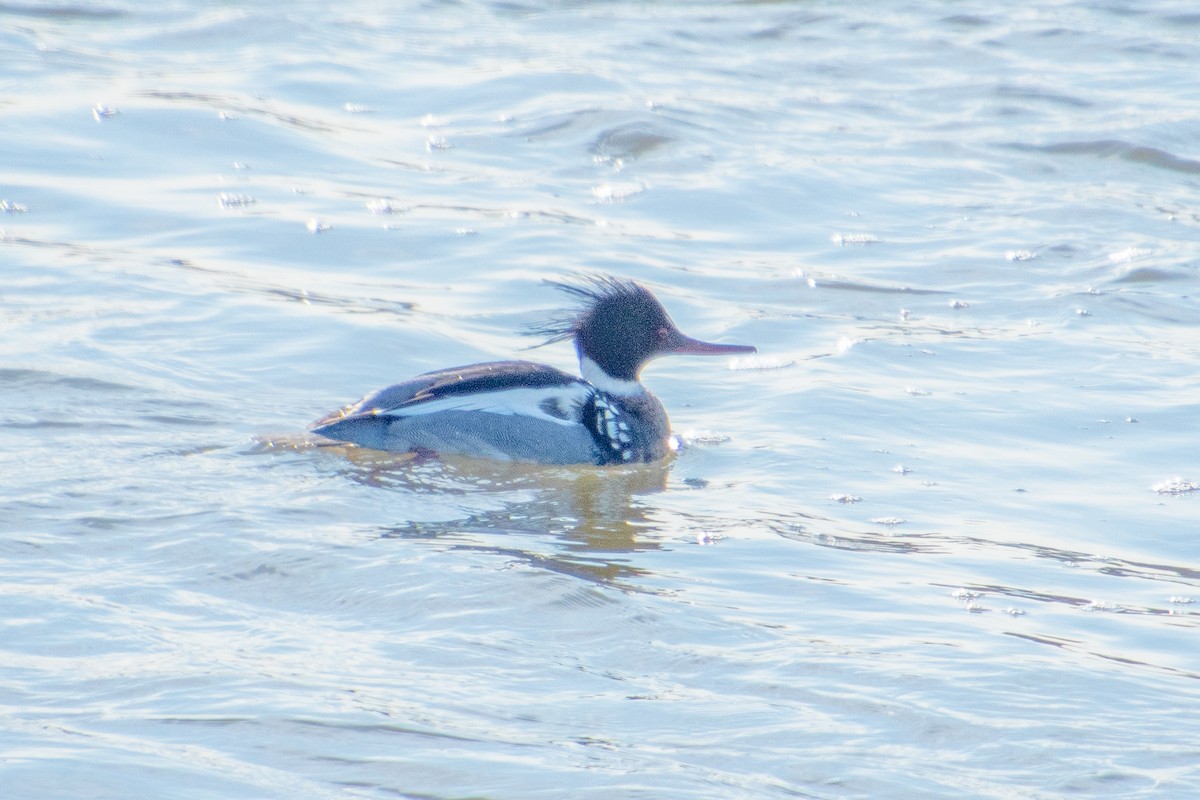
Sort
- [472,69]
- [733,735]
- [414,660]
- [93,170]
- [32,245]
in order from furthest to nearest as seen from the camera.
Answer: [472,69] → [93,170] → [32,245] → [414,660] → [733,735]

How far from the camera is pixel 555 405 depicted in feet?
24.9

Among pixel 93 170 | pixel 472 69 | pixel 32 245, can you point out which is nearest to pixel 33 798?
pixel 32 245

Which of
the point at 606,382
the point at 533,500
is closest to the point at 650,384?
the point at 606,382

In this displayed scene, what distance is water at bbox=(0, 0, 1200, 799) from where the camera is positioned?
4.60 metres

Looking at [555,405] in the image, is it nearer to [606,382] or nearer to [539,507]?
[606,382]

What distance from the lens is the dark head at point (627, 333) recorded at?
8.15 meters

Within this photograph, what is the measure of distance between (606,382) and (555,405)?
65cm

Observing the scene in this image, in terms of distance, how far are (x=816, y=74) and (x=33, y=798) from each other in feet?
40.5

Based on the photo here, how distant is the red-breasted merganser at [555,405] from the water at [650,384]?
0.50 ft

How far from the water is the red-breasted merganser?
0.50 feet

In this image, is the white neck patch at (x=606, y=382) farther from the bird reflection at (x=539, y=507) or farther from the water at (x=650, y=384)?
the bird reflection at (x=539, y=507)

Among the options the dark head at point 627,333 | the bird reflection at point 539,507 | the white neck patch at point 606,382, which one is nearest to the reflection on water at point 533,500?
the bird reflection at point 539,507

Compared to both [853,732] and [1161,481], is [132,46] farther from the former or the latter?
[853,732]

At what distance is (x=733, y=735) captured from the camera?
457cm
